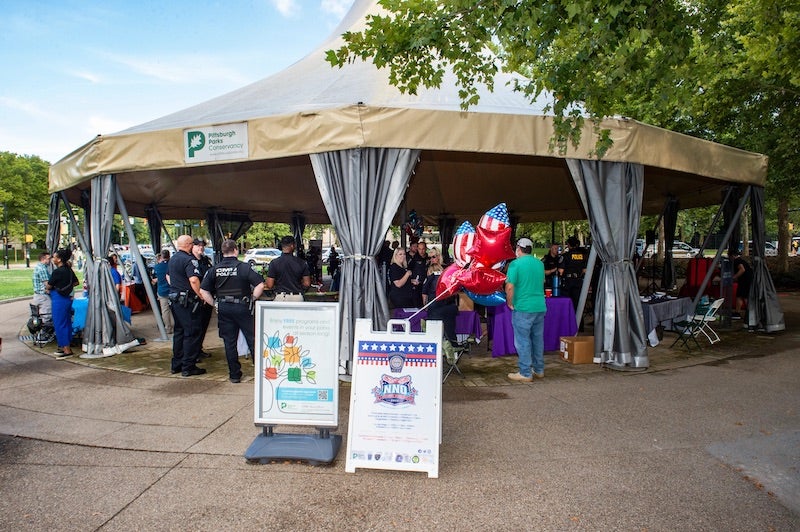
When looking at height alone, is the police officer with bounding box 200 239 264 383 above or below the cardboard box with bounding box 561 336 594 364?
above

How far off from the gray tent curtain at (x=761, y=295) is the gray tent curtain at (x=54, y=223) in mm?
13308

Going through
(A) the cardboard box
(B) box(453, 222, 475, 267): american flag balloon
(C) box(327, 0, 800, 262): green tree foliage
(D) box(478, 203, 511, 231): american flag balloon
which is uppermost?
(C) box(327, 0, 800, 262): green tree foliage

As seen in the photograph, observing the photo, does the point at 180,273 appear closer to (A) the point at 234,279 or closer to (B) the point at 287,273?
(A) the point at 234,279

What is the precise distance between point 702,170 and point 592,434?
18.6ft

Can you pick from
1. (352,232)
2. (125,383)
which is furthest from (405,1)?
(125,383)

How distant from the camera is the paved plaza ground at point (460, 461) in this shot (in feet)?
10.5

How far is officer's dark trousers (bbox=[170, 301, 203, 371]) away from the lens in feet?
21.4

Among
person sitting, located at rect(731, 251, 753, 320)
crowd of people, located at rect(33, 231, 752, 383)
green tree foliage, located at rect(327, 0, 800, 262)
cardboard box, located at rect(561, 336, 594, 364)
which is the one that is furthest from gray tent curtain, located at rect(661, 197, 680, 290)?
crowd of people, located at rect(33, 231, 752, 383)

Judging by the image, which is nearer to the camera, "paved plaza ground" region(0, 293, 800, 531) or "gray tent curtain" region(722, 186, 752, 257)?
"paved plaza ground" region(0, 293, 800, 531)

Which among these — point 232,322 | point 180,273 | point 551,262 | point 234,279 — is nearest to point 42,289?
point 180,273

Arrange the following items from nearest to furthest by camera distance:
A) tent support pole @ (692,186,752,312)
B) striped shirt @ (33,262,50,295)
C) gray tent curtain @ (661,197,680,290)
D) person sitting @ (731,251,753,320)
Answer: striped shirt @ (33,262,50,295) < tent support pole @ (692,186,752,312) < person sitting @ (731,251,753,320) < gray tent curtain @ (661,197,680,290)

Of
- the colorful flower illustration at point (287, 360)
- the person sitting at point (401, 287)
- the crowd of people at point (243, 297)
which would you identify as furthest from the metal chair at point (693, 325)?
the colorful flower illustration at point (287, 360)

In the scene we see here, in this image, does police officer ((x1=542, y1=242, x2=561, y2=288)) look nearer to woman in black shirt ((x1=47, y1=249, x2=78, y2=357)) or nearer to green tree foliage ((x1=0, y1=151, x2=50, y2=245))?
A: woman in black shirt ((x1=47, y1=249, x2=78, y2=357))

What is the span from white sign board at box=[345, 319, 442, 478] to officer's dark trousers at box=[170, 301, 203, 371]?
3.51 meters
